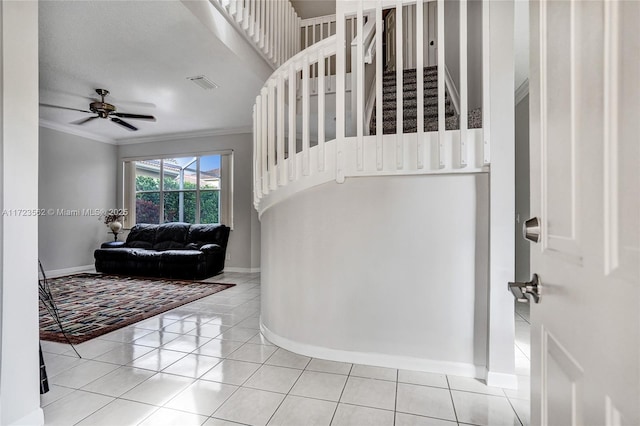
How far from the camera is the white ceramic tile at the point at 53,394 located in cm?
177

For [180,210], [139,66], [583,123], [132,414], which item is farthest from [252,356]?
[180,210]

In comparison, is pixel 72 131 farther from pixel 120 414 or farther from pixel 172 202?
pixel 120 414

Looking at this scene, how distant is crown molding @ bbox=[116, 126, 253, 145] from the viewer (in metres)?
6.10

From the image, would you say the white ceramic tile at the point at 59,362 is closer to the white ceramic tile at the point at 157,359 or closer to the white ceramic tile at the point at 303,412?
the white ceramic tile at the point at 157,359

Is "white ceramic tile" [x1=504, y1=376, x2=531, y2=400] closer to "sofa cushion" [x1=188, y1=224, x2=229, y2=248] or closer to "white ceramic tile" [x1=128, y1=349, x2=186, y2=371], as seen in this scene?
"white ceramic tile" [x1=128, y1=349, x2=186, y2=371]

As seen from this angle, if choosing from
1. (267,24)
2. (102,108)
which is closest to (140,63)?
(102,108)

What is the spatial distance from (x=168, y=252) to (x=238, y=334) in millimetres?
3259

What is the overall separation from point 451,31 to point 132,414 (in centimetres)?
504

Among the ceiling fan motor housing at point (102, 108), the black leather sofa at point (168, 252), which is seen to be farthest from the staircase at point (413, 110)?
the black leather sofa at point (168, 252)

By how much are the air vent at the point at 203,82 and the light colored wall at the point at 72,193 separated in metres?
3.57

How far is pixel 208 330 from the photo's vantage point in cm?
292

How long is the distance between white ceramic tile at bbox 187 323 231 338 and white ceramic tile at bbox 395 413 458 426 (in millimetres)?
1769

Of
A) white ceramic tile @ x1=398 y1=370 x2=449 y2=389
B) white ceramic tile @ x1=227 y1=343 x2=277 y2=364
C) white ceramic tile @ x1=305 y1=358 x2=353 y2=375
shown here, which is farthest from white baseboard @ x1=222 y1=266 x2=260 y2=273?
white ceramic tile @ x1=398 y1=370 x2=449 y2=389

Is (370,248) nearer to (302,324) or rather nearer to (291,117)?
(302,324)
